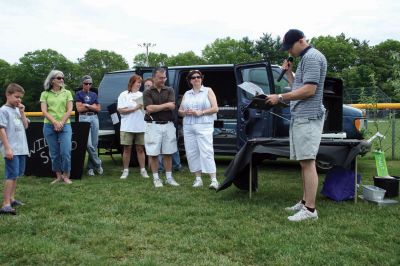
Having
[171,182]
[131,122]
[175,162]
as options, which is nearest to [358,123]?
[175,162]

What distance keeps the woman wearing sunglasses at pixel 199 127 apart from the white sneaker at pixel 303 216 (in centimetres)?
197

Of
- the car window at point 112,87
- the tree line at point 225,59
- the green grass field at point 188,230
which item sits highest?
the tree line at point 225,59

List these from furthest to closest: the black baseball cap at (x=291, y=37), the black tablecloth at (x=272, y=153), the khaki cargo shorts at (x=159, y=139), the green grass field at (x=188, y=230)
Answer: the khaki cargo shorts at (x=159, y=139) < the black tablecloth at (x=272, y=153) < the black baseball cap at (x=291, y=37) < the green grass field at (x=188, y=230)

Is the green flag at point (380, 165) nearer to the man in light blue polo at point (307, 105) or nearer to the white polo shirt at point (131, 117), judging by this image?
the man in light blue polo at point (307, 105)

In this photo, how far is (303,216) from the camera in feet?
14.1

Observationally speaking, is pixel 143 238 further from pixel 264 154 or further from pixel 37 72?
pixel 37 72

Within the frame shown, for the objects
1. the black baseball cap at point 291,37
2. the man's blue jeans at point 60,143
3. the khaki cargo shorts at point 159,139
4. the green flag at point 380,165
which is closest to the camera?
the black baseball cap at point 291,37

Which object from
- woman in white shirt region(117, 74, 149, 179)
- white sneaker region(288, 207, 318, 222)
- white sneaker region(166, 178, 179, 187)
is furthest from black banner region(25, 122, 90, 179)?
white sneaker region(288, 207, 318, 222)

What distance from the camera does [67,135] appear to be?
6.57 m

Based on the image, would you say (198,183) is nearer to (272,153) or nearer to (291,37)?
(272,153)

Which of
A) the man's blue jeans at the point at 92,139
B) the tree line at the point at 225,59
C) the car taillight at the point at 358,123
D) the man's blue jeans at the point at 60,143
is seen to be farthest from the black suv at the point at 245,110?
the tree line at the point at 225,59

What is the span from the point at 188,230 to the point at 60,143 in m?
3.33

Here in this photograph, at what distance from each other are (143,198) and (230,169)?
3.81 feet

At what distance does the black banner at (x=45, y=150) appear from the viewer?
23.7 feet
